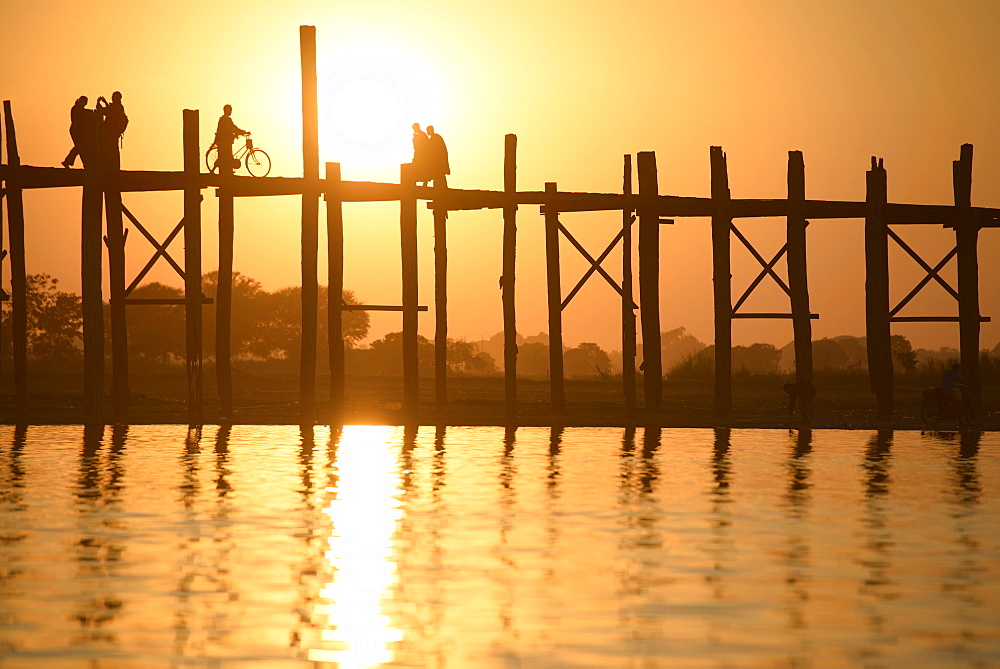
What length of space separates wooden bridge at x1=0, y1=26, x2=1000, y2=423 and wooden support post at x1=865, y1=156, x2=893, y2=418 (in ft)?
0.07

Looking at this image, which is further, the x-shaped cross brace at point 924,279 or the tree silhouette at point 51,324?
the tree silhouette at point 51,324

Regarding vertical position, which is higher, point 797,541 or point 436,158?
point 436,158

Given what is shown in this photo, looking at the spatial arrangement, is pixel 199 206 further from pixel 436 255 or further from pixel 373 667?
pixel 373 667

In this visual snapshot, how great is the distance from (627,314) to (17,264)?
10.2 meters

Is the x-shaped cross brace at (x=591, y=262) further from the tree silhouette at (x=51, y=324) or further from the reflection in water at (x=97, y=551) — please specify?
the tree silhouette at (x=51, y=324)

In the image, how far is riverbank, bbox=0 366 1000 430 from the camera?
23.3 m

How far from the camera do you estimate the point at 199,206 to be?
Answer: 72.9 feet

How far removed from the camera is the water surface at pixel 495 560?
23.0ft

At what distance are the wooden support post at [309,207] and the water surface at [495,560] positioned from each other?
4871 mm

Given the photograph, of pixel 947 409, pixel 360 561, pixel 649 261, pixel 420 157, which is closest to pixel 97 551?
pixel 360 561

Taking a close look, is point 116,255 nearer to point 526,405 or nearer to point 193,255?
point 193,255

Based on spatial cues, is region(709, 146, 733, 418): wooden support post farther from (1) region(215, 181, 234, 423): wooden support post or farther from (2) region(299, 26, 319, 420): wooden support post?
(1) region(215, 181, 234, 423): wooden support post

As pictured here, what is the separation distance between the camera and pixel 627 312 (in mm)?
25797

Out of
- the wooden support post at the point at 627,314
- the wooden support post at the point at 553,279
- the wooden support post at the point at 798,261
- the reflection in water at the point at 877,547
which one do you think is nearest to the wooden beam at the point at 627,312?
the wooden support post at the point at 627,314
